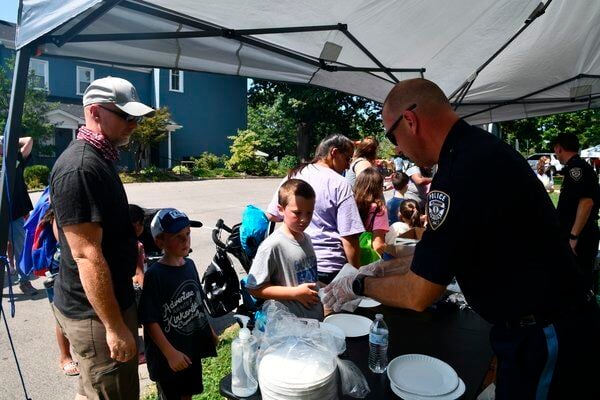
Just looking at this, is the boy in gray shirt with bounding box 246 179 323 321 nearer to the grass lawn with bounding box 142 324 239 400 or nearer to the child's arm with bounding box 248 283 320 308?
the child's arm with bounding box 248 283 320 308

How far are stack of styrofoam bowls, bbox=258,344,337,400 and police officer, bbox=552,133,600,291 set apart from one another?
445cm

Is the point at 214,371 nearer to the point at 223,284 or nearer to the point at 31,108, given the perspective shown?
the point at 223,284

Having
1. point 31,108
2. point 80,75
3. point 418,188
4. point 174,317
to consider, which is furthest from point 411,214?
point 80,75

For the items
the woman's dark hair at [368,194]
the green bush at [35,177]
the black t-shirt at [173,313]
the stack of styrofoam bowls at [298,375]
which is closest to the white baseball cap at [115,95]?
the black t-shirt at [173,313]

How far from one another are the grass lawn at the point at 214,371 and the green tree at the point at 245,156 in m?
23.4

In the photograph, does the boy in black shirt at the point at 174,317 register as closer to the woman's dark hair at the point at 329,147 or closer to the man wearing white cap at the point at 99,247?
the man wearing white cap at the point at 99,247

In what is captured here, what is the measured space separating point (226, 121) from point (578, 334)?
3001 centimetres

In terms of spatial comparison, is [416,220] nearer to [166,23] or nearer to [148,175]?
[166,23]

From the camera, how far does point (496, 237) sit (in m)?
1.43

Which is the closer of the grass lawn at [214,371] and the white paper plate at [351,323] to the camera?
the white paper plate at [351,323]

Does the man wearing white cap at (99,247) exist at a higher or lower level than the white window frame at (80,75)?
lower

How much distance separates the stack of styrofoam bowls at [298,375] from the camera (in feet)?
4.54

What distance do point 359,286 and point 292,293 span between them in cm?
50

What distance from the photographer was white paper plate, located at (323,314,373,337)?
2.15 metres
